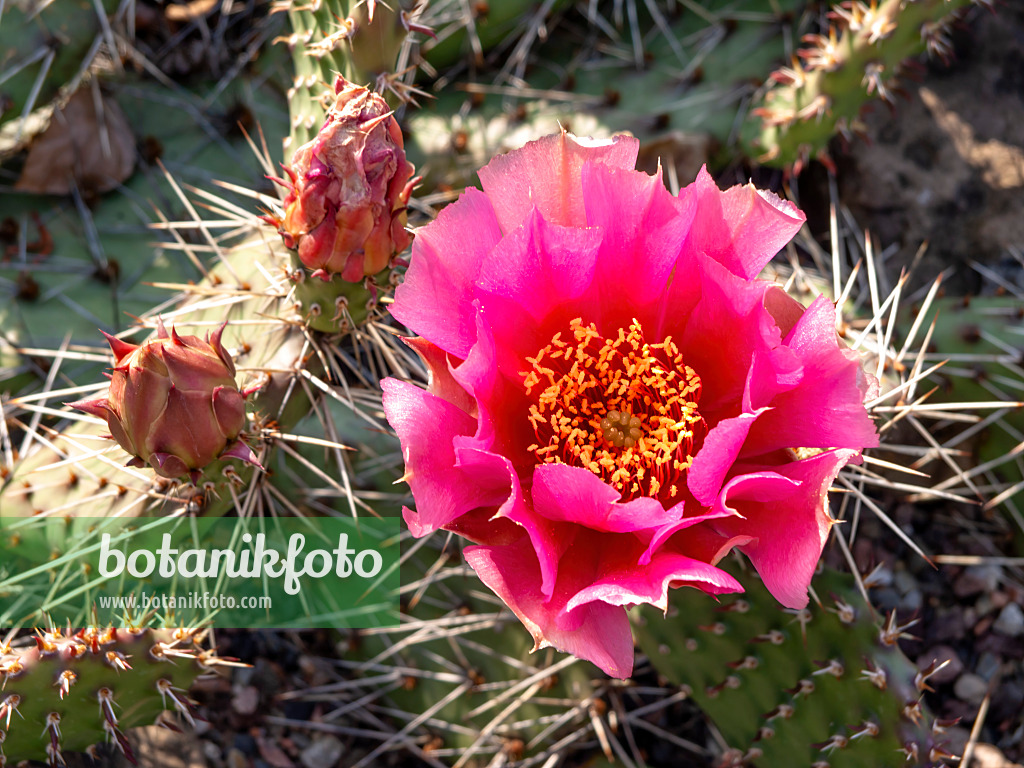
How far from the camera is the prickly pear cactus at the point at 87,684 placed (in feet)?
4.38

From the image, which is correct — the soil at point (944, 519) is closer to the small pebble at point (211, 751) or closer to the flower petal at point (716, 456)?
the small pebble at point (211, 751)

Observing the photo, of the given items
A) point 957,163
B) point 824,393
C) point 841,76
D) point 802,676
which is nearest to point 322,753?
point 802,676

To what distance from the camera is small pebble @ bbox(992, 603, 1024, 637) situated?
1996 mm

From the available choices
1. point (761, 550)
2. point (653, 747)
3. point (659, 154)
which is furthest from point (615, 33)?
point (653, 747)

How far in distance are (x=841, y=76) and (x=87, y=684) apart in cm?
190

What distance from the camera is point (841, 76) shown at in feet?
5.97

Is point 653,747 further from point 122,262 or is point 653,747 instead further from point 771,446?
point 122,262

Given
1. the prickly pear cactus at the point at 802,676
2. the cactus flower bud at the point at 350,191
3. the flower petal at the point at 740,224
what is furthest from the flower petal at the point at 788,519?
the cactus flower bud at the point at 350,191

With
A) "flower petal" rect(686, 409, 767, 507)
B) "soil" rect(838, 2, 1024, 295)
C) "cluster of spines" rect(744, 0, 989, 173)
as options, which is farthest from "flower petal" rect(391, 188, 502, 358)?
"soil" rect(838, 2, 1024, 295)

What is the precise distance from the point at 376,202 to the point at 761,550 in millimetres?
733

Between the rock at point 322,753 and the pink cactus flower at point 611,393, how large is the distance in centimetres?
107

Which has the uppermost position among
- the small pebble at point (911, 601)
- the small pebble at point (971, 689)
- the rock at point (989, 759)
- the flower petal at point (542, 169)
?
the flower petal at point (542, 169)

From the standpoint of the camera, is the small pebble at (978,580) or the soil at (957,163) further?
the soil at (957,163)

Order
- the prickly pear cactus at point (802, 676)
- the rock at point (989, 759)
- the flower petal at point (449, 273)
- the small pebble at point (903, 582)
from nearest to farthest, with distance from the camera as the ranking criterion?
1. the flower petal at point (449, 273)
2. the prickly pear cactus at point (802, 676)
3. the rock at point (989, 759)
4. the small pebble at point (903, 582)
